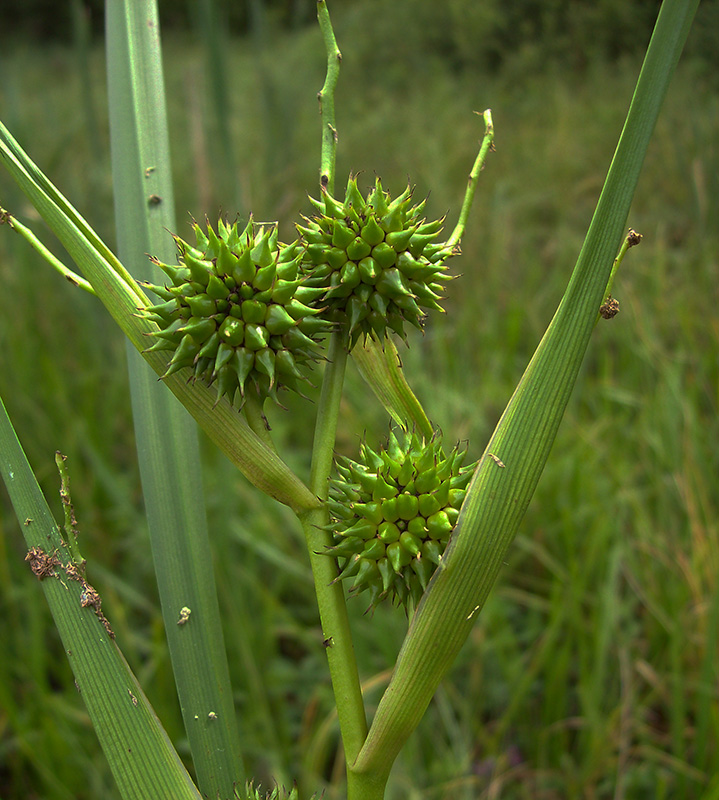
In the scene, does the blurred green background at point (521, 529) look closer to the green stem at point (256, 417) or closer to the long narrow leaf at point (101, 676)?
the green stem at point (256, 417)

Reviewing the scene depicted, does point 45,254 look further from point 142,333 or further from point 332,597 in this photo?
point 332,597

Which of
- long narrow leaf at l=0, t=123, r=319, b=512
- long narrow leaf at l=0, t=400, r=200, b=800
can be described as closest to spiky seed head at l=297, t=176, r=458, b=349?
long narrow leaf at l=0, t=123, r=319, b=512

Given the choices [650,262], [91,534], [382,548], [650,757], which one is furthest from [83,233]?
[650,262]

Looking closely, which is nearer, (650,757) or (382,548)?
(382,548)

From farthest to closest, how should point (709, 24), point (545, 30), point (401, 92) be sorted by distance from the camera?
point (401, 92), point (545, 30), point (709, 24)

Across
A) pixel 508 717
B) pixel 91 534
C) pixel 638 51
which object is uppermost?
pixel 638 51

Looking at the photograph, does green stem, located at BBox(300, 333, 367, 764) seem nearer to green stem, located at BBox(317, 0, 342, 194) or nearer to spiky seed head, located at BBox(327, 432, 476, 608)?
spiky seed head, located at BBox(327, 432, 476, 608)

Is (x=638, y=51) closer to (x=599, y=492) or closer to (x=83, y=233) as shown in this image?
(x=599, y=492)

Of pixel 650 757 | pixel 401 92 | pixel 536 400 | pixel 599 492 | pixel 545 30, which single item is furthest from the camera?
pixel 401 92
